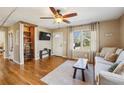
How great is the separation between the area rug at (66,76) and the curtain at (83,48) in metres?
0.26

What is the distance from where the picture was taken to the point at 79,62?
2000mm

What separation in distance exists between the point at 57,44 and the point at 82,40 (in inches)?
24.6

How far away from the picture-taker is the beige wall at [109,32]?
1581 mm

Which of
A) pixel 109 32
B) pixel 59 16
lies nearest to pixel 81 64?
pixel 109 32

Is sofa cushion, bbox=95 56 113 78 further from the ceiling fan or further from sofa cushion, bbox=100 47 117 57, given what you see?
the ceiling fan

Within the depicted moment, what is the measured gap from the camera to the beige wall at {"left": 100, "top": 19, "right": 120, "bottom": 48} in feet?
5.19

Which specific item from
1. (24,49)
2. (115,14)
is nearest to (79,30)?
(115,14)

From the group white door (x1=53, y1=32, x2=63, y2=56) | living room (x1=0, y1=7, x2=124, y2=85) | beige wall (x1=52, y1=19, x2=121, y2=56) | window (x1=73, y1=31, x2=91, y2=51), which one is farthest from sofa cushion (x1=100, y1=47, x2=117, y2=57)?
white door (x1=53, y1=32, x2=63, y2=56)
